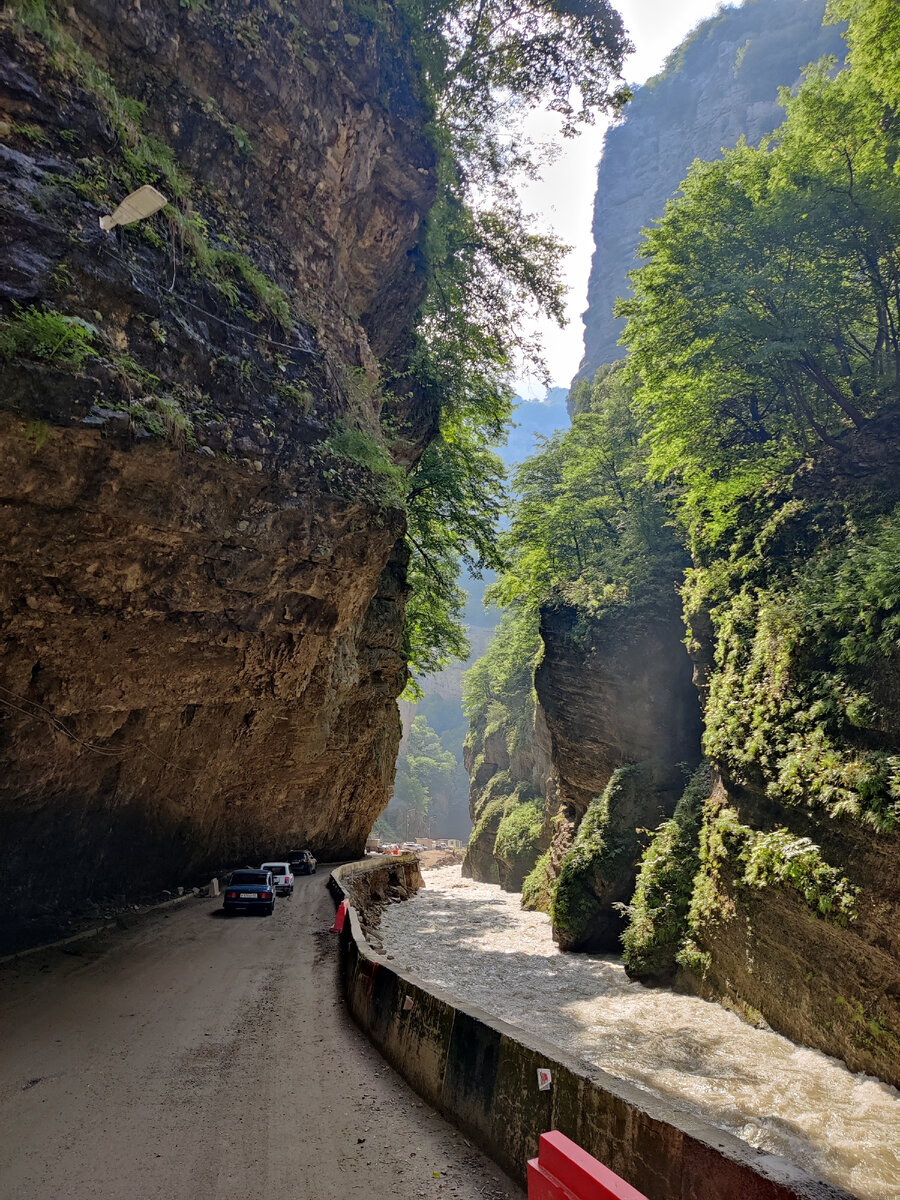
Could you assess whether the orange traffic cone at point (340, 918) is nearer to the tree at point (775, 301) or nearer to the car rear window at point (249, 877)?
the car rear window at point (249, 877)

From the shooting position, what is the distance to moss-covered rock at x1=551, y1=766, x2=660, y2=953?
52.7 ft

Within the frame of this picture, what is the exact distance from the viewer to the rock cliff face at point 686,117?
168ft

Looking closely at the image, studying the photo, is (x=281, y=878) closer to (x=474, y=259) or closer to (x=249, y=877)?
(x=249, y=877)

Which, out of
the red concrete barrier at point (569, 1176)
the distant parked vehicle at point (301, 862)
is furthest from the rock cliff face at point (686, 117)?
the red concrete barrier at point (569, 1176)

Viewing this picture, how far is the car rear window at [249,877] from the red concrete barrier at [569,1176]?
15.1 meters

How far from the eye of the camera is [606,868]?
1619cm

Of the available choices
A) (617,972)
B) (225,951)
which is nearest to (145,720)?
(225,951)

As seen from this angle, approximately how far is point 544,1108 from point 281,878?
16690mm

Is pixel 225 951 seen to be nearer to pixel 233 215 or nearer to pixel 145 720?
pixel 145 720

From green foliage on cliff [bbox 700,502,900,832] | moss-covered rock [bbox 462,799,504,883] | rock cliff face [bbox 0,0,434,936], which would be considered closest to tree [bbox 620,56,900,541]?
green foliage on cliff [bbox 700,502,900,832]

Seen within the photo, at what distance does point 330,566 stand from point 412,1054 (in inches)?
303

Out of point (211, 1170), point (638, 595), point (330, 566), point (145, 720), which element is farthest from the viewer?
point (638, 595)

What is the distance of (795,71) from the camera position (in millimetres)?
50031

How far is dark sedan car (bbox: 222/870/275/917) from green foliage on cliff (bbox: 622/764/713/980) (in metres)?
8.96
